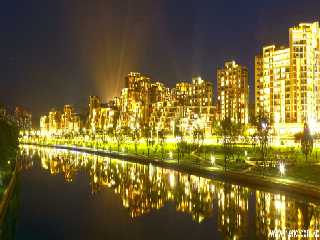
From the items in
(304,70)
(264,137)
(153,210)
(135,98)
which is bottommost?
(153,210)

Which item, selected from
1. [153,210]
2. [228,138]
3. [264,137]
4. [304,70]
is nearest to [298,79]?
[304,70]

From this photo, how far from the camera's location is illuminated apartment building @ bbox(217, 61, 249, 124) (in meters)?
143

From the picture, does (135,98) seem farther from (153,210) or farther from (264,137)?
(153,210)

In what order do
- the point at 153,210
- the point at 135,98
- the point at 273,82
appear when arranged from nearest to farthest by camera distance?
the point at 153,210 → the point at 273,82 → the point at 135,98

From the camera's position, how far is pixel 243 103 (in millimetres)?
142500

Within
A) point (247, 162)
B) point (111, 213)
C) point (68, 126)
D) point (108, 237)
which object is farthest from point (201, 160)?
point (68, 126)

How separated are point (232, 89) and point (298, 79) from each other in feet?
139

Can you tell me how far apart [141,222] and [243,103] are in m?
126

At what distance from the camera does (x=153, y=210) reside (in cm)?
2267

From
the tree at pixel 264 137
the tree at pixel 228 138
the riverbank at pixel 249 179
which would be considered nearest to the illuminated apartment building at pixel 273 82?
the tree at pixel 228 138

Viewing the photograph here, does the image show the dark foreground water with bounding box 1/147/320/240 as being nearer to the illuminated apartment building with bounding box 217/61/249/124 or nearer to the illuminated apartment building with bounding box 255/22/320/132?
the illuminated apartment building with bounding box 255/22/320/132

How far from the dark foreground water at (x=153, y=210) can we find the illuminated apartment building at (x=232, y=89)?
110440 mm

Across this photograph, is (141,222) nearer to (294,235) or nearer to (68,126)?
(294,235)

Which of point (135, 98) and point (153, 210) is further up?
point (135, 98)
